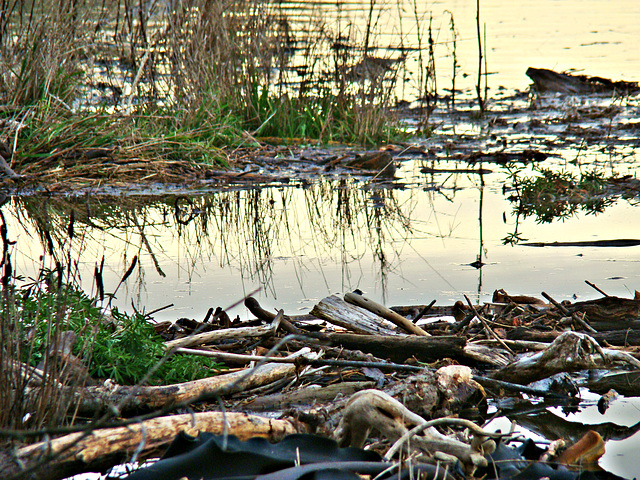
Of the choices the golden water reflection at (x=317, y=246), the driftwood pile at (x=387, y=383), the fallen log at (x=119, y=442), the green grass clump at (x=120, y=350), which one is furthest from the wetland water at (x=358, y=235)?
the fallen log at (x=119, y=442)

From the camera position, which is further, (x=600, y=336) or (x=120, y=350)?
(x=600, y=336)

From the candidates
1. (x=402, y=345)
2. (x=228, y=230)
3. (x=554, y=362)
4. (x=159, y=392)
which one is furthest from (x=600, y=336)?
(x=228, y=230)

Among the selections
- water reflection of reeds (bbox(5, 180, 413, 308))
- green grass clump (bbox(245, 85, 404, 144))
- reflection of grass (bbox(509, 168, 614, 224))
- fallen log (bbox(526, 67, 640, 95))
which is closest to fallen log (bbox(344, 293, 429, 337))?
water reflection of reeds (bbox(5, 180, 413, 308))

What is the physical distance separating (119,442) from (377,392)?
796mm

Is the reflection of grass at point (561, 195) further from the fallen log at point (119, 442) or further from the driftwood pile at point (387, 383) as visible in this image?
the fallen log at point (119, 442)

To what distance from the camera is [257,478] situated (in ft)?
7.29

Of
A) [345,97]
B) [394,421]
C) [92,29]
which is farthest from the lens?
[345,97]

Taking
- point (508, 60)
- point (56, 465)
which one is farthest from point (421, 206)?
point (508, 60)

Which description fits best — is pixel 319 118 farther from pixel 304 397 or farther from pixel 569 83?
pixel 304 397

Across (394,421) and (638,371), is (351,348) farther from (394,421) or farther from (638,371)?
(638,371)

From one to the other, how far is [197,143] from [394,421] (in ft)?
18.2

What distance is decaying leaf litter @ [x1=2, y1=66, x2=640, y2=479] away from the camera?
2.34 metres

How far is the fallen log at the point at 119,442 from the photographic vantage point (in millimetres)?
2221

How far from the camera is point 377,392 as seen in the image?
2.58 m
